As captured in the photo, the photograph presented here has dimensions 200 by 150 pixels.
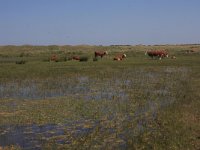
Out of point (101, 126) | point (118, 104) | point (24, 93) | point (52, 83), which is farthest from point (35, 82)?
point (101, 126)

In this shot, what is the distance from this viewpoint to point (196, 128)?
1140 centimetres

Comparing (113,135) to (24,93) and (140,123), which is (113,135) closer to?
(140,123)

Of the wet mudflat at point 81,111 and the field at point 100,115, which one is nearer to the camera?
the field at point 100,115

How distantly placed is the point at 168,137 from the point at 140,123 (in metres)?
1.95

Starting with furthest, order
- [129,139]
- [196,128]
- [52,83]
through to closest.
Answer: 1. [52,83]
2. [196,128]
3. [129,139]

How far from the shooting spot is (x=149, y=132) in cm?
1104

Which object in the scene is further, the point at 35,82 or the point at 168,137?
the point at 35,82

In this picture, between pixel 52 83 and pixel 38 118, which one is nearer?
pixel 38 118

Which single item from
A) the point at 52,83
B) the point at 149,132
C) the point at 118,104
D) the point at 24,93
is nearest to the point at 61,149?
the point at 149,132

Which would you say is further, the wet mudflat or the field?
the wet mudflat

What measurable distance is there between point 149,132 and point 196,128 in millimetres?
1476

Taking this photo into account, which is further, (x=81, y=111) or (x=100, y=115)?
(x=81, y=111)

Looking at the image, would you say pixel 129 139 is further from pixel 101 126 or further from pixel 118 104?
pixel 118 104

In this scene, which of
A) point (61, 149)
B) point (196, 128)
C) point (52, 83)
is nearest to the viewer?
point (61, 149)
